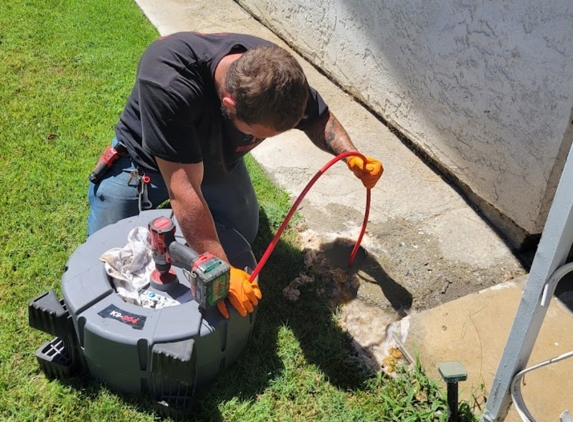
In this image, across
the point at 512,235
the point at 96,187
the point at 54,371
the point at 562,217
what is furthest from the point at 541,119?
the point at 54,371

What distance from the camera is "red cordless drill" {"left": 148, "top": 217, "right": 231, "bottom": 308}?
1.99 metres

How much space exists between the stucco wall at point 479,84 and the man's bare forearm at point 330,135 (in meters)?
0.84

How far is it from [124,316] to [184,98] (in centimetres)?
81

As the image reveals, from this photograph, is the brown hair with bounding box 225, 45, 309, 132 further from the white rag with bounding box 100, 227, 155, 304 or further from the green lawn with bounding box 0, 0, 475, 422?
the green lawn with bounding box 0, 0, 475, 422

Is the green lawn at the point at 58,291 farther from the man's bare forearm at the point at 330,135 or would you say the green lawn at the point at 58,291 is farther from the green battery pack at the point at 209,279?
the man's bare forearm at the point at 330,135

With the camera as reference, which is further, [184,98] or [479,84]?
[479,84]

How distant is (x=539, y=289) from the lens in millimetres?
1576

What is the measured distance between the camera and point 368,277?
2854 mm

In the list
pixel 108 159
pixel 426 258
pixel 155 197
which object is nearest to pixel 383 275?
pixel 426 258

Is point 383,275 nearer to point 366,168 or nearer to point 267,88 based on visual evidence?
point 366,168

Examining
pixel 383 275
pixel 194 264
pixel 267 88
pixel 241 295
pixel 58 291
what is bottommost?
pixel 58 291

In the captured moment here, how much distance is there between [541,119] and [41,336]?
2.35 meters

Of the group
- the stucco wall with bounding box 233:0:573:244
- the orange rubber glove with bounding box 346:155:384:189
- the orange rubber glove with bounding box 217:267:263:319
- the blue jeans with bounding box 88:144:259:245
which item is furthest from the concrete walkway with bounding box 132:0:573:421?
the orange rubber glove with bounding box 217:267:263:319

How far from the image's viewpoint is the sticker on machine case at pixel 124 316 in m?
2.06
